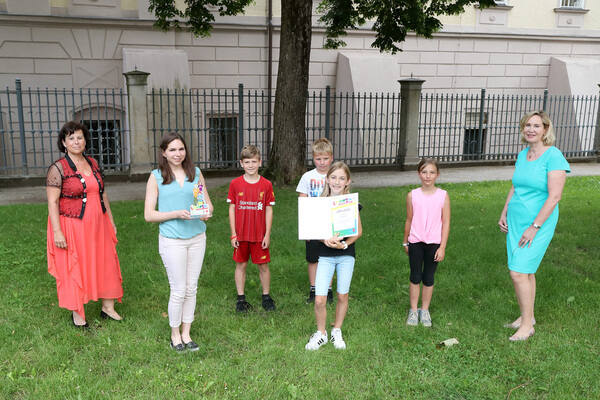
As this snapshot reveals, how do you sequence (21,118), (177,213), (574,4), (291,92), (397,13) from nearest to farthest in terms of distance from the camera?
(177,213)
(291,92)
(397,13)
(21,118)
(574,4)

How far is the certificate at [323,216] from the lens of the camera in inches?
152

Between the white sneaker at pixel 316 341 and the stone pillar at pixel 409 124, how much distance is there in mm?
10122

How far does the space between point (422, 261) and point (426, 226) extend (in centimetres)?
35

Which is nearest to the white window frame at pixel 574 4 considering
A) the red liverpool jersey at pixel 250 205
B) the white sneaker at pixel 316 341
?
the red liverpool jersey at pixel 250 205

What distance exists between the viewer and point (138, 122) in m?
11.8

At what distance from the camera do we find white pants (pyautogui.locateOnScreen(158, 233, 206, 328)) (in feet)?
12.9

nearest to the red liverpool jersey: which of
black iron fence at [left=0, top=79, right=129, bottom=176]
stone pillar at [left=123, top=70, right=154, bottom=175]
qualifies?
stone pillar at [left=123, top=70, right=154, bottom=175]

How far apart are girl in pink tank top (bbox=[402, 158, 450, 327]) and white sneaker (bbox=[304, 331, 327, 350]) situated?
0.92 m

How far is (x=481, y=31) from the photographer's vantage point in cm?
1694

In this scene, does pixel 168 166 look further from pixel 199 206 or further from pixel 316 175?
pixel 316 175

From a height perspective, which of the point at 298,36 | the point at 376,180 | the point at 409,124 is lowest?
the point at 376,180

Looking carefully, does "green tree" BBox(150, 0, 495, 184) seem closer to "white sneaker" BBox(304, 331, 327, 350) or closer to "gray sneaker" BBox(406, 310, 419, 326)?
"gray sneaker" BBox(406, 310, 419, 326)

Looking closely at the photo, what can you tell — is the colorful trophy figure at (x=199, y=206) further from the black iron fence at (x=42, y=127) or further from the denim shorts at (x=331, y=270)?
the black iron fence at (x=42, y=127)

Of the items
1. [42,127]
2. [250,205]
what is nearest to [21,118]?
[42,127]
